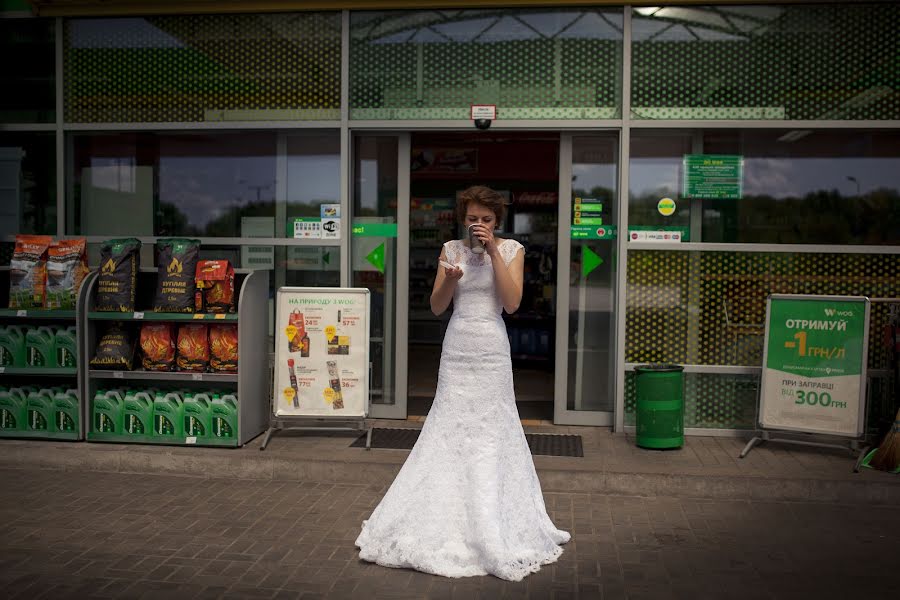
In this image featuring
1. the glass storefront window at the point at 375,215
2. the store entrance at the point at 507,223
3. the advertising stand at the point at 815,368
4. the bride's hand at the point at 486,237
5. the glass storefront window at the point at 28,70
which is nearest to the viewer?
the bride's hand at the point at 486,237

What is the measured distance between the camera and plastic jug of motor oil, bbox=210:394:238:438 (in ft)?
21.3

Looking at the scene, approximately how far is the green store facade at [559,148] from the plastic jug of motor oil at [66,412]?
1.62 m

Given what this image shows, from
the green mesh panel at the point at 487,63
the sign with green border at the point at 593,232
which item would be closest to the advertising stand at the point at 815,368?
the sign with green border at the point at 593,232

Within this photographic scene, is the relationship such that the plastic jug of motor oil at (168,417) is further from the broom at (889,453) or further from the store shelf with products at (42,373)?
the broom at (889,453)

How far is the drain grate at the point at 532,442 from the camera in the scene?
6535 mm

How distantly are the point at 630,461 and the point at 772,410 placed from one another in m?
1.27

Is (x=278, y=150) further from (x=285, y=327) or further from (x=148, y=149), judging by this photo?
(x=285, y=327)

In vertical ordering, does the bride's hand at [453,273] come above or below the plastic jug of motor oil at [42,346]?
above

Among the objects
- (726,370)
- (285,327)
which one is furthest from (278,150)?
(726,370)

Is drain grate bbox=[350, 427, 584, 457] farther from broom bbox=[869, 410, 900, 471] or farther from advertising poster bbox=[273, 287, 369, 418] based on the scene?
broom bbox=[869, 410, 900, 471]

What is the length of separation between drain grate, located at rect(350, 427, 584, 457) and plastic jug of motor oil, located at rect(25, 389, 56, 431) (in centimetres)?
244

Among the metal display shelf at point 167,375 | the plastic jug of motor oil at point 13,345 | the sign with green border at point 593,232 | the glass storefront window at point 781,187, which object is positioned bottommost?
the metal display shelf at point 167,375

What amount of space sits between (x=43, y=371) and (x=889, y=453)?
647cm

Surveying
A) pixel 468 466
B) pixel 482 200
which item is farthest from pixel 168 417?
pixel 482 200
